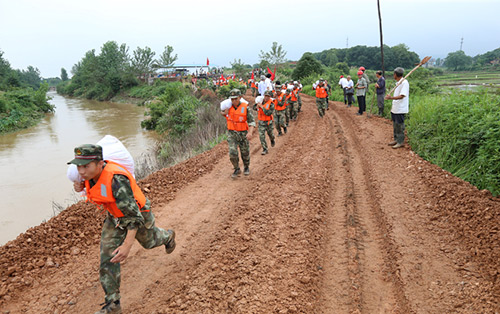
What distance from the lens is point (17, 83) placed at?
48.3 m

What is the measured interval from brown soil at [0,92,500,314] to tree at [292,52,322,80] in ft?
100

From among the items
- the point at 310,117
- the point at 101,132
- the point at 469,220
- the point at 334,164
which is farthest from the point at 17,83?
the point at 469,220

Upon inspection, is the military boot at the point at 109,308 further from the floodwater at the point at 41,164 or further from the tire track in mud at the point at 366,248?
the floodwater at the point at 41,164

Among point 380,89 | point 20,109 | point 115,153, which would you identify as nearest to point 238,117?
point 115,153

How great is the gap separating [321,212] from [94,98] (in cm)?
6266

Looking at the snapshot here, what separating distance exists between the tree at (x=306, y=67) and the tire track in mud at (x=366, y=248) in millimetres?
30211

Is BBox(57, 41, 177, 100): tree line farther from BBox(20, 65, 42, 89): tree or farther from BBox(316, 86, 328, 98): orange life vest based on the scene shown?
BBox(316, 86, 328, 98): orange life vest

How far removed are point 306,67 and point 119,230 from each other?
34.9 meters

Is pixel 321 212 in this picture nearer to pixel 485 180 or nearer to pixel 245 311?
pixel 245 311

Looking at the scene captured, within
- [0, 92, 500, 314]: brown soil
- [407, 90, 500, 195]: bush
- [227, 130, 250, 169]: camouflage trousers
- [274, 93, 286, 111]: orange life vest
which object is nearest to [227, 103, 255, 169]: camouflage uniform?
[227, 130, 250, 169]: camouflage trousers

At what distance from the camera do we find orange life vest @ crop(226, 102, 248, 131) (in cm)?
620

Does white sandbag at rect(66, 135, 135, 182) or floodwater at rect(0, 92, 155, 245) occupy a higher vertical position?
white sandbag at rect(66, 135, 135, 182)

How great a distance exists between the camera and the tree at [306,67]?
1377 inches

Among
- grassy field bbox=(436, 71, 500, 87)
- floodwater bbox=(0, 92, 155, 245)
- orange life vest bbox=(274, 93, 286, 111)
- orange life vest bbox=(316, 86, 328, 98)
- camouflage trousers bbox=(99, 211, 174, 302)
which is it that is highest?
grassy field bbox=(436, 71, 500, 87)
